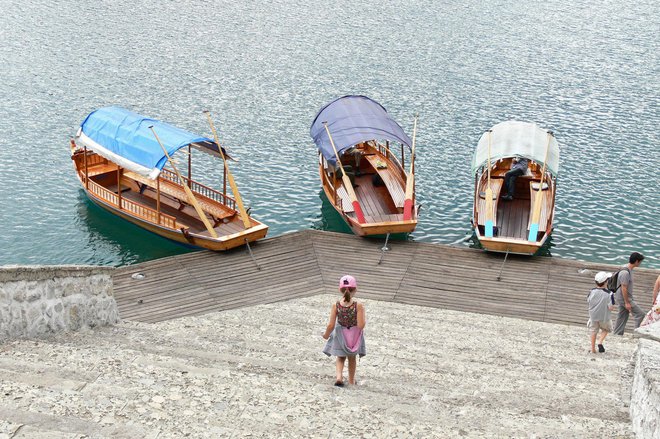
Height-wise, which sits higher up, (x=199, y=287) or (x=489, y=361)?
(x=489, y=361)

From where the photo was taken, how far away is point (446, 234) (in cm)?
2966

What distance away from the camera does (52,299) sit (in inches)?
542

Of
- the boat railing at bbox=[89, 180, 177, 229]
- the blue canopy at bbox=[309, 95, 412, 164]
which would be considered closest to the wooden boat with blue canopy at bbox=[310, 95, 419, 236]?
the blue canopy at bbox=[309, 95, 412, 164]

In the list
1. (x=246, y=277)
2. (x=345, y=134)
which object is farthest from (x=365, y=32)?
(x=246, y=277)

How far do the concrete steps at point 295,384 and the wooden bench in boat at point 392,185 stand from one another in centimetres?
1050

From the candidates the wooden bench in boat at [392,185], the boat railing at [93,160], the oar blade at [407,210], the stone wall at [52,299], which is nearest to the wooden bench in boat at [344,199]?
the wooden bench in boat at [392,185]

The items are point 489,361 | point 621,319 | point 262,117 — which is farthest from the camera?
point 262,117

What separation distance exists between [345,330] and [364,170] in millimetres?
19086

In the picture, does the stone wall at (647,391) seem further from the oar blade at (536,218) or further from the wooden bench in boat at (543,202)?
the wooden bench in boat at (543,202)

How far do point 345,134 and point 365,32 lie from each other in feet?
84.9

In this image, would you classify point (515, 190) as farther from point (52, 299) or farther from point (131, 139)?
point (52, 299)

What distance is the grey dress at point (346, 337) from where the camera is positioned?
41.2 feet

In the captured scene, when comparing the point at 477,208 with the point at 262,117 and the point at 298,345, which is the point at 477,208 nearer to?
the point at 298,345

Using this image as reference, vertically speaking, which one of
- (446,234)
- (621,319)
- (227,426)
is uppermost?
(227,426)
